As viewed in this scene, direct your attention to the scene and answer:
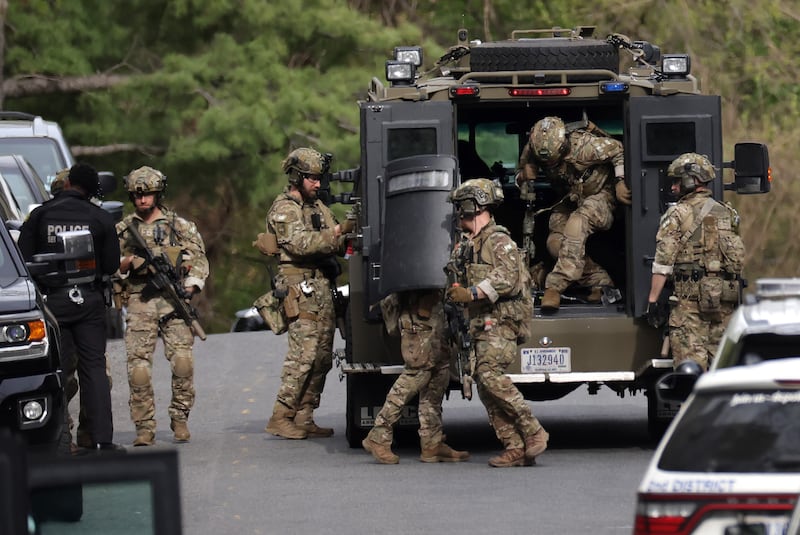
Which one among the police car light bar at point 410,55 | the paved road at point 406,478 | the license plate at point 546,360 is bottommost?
the paved road at point 406,478

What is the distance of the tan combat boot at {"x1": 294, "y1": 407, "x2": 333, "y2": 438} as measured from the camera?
45.0 ft

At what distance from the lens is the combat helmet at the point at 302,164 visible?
44.2ft

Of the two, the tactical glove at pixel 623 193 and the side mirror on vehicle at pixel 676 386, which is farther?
the tactical glove at pixel 623 193

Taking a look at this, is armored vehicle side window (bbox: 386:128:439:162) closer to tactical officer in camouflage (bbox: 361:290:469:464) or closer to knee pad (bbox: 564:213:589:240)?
tactical officer in camouflage (bbox: 361:290:469:464)

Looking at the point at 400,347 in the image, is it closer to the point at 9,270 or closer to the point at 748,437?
the point at 9,270

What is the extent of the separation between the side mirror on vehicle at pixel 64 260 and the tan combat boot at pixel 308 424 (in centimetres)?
281

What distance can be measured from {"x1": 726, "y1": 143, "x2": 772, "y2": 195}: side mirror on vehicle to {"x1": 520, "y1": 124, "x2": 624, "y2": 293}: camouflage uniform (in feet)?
2.76

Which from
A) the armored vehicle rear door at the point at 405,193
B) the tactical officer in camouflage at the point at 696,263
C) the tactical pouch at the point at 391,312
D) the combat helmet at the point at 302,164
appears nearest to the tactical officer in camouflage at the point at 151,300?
the combat helmet at the point at 302,164

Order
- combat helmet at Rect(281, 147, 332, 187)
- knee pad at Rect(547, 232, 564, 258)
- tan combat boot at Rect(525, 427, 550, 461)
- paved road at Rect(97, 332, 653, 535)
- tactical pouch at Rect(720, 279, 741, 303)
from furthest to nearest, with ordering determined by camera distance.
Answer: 1. combat helmet at Rect(281, 147, 332, 187)
2. knee pad at Rect(547, 232, 564, 258)
3. tactical pouch at Rect(720, 279, 741, 303)
4. tan combat boot at Rect(525, 427, 550, 461)
5. paved road at Rect(97, 332, 653, 535)

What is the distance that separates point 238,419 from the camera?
→ 15109 mm

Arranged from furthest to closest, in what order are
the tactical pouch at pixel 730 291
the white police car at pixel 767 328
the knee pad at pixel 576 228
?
the knee pad at pixel 576 228 → the tactical pouch at pixel 730 291 → the white police car at pixel 767 328

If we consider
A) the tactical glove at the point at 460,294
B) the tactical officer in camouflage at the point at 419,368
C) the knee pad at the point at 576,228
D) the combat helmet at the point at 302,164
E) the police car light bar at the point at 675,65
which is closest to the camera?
the tactical glove at the point at 460,294

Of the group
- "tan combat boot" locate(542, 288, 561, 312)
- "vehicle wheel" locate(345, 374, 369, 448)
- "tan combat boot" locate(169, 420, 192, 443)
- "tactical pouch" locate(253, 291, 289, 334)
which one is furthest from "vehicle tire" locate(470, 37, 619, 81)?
"tan combat boot" locate(169, 420, 192, 443)

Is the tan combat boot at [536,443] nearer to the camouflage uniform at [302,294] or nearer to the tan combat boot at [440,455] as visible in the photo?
the tan combat boot at [440,455]
